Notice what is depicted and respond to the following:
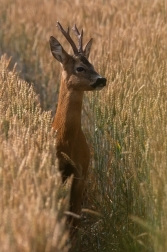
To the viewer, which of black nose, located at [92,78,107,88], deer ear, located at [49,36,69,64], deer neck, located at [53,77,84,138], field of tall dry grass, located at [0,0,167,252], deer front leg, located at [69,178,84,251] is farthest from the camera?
deer ear, located at [49,36,69,64]

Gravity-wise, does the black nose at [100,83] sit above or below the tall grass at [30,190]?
above

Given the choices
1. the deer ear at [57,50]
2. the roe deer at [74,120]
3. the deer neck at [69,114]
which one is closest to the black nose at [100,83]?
the roe deer at [74,120]

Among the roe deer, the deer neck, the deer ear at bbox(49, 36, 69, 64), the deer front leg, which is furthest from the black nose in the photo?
the deer front leg

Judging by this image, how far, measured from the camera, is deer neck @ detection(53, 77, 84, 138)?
627 centimetres

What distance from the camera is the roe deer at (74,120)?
19.9 feet

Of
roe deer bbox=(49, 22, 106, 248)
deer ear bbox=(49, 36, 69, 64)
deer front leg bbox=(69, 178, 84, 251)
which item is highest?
deer ear bbox=(49, 36, 69, 64)

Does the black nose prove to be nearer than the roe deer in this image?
No

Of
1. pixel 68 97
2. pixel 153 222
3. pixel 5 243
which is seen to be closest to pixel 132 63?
pixel 68 97

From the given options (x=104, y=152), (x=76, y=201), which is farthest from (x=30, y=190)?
(x=104, y=152)

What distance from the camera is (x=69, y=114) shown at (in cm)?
635

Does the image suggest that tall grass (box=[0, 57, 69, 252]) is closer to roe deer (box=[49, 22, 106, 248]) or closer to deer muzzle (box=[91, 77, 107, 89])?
roe deer (box=[49, 22, 106, 248])

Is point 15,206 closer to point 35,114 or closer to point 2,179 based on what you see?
point 2,179

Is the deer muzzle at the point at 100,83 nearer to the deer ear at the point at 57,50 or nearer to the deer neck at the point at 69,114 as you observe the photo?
the deer neck at the point at 69,114

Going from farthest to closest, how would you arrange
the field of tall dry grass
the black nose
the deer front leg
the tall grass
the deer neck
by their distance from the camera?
the black nose, the deer neck, the deer front leg, the field of tall dry grass, the tall grass
